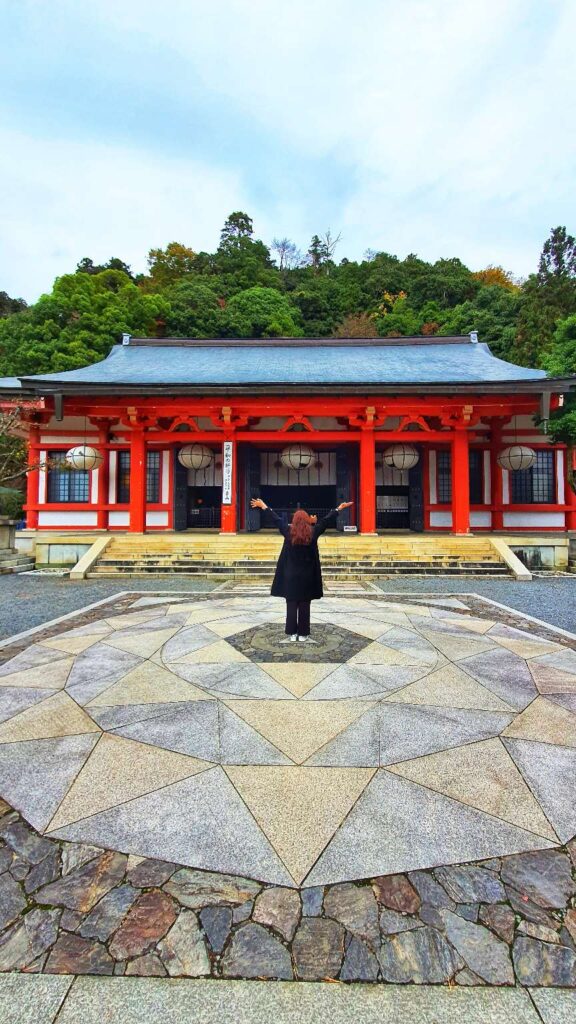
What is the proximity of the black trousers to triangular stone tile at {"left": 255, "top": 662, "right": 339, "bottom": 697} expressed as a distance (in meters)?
0.73

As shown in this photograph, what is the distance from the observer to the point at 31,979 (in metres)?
1.40

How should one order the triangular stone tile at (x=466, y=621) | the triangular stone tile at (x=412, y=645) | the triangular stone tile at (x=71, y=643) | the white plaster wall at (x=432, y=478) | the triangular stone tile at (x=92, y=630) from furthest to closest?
1. the white plaster wall at (x=432, y=478)
2. the triangular stone tile at (x=466, y=621)
3. the triangular stone tile at (x=92, y=630)
4. the triangular stone tile at (x=71, y=643)
5. the triangular stone tile at (x=412, y=645)

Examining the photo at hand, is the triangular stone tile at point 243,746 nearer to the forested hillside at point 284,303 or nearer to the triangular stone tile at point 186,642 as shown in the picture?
the triangular stone tile at point 186,642

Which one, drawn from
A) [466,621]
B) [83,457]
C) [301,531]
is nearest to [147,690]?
[301,531]

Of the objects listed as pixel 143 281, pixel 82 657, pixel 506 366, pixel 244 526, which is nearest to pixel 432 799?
pixel 82 657

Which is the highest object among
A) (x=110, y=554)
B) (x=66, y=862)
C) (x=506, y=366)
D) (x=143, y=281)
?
(x=143, y=281)

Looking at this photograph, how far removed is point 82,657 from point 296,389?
9.11 m

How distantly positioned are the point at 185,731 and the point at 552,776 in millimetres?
2227

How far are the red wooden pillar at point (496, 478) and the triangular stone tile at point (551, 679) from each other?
430 inches

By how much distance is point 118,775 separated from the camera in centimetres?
244

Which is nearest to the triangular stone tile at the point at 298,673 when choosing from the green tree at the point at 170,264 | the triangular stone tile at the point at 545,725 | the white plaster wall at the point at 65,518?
the triangular stone tile at the point at 545,725

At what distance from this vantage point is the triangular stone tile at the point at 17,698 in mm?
3218

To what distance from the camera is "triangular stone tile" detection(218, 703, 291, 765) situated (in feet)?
8.38

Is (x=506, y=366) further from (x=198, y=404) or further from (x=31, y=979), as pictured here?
(x=31, y=979)
